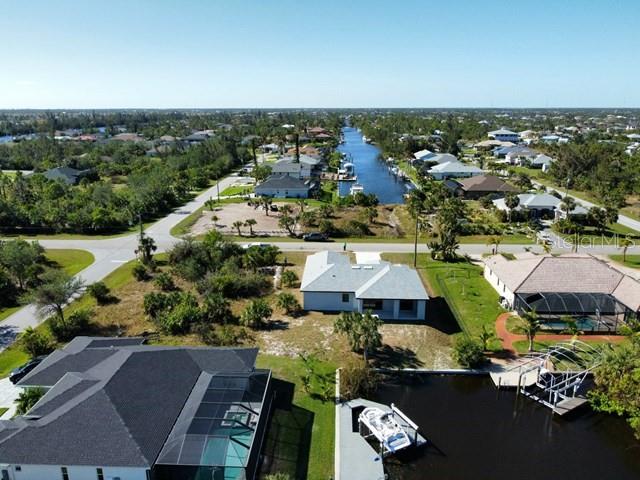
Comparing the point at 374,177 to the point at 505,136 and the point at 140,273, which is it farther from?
the point at 505,136

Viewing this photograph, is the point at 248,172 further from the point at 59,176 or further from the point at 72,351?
the point at 72,351

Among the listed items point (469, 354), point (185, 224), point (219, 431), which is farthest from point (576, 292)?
point (185, 224)

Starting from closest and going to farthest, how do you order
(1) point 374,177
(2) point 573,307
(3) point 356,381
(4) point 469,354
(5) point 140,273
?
(3) point 356,381 < (4) point 469,354 < (2) point 573,307 < (5) point 140,273 < (1) point 374,177

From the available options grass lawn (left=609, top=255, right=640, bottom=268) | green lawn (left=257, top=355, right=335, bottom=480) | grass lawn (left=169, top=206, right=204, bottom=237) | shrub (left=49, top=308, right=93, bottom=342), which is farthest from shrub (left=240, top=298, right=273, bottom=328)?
grass lawn (left=609, top=255, right=640, bottom=268)

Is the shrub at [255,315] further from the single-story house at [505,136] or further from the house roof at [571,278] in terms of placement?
the single-story house at [505,136]

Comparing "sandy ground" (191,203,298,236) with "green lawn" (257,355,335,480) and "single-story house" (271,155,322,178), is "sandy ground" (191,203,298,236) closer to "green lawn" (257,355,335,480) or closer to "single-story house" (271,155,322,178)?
"single-story house" (271,155,322,178)

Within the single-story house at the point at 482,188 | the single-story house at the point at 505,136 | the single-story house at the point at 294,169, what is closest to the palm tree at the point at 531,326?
the single-story house at the point at 482,188

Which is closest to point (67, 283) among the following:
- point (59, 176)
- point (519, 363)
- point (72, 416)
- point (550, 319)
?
point (72, 416)
